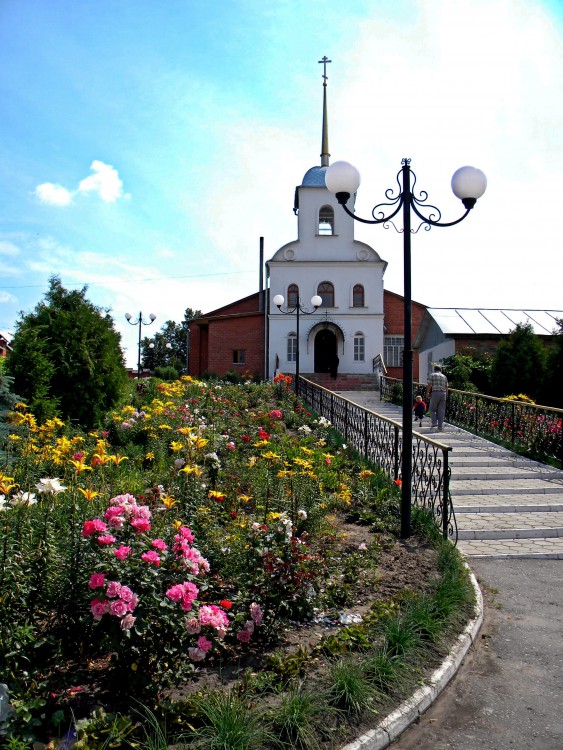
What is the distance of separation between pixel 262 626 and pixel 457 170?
4832 millimetres

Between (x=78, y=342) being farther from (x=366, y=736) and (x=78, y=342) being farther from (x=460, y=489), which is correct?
(x=366, y=736)

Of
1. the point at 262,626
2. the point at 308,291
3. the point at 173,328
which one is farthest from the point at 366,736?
the point at 173,328

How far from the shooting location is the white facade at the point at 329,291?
1083 inches

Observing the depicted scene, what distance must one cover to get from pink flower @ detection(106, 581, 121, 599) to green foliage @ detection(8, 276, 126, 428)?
20.5ft

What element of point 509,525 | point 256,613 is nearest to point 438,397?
point 509,525

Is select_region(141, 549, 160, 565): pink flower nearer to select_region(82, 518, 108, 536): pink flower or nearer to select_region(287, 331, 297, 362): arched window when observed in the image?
select_region(82, 518, 108, 536): pink flower

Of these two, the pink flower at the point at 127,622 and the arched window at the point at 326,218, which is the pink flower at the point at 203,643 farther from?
the arched window at the point at 326,218

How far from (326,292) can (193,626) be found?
1016 inches

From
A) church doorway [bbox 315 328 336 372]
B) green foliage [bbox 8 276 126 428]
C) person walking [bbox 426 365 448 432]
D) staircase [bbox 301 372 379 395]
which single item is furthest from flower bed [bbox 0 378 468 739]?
church doorway [bbox 315 328 336 372]

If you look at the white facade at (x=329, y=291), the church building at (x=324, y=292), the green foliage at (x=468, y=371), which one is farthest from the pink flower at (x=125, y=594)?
the white facade at (x=329, y=291)

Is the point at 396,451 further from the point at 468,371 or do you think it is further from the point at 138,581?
the point at 468,371

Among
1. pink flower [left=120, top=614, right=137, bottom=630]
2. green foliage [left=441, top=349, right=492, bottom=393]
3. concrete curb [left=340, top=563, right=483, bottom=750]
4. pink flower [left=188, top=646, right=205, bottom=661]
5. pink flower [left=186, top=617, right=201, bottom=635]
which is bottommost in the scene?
concrete curb [left=340, top=563, right=483, bottom=750]

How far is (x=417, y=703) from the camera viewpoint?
3143 millimetres

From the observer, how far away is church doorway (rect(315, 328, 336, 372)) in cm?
2878
